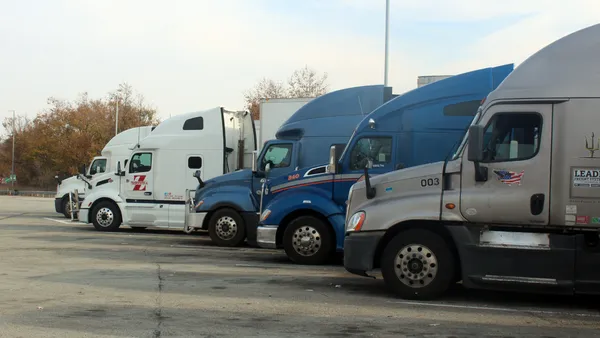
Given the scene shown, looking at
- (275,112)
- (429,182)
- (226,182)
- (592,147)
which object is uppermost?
(275,112)

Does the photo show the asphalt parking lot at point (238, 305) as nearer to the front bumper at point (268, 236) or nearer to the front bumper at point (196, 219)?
the front bumper at point (268, 236)

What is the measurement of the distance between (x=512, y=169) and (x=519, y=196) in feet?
1.14

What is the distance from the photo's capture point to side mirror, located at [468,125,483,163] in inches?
320

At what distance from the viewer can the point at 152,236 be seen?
64.4 feet

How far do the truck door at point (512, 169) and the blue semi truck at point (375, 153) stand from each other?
2982 mm

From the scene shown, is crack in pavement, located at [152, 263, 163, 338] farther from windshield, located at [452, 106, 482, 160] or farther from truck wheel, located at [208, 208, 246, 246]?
truck wheel, located at [208, 208, 246, 246]

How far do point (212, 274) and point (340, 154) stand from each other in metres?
3.12

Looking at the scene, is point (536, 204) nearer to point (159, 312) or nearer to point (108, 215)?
point (159, 312)

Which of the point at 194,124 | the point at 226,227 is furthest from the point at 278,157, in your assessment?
the point at 194,124

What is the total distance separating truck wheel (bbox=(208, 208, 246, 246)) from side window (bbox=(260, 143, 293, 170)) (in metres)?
1.54

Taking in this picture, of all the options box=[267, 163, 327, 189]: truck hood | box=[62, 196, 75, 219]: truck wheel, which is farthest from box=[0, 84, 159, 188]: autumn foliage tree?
box=[267, 163, 327, 189]: truck hood

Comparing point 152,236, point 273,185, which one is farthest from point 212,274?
point 152,236

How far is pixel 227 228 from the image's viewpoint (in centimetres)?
1585

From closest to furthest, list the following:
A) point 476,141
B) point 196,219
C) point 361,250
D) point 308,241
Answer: point 476,141
point 361,250
point 308,241
point 196,219
